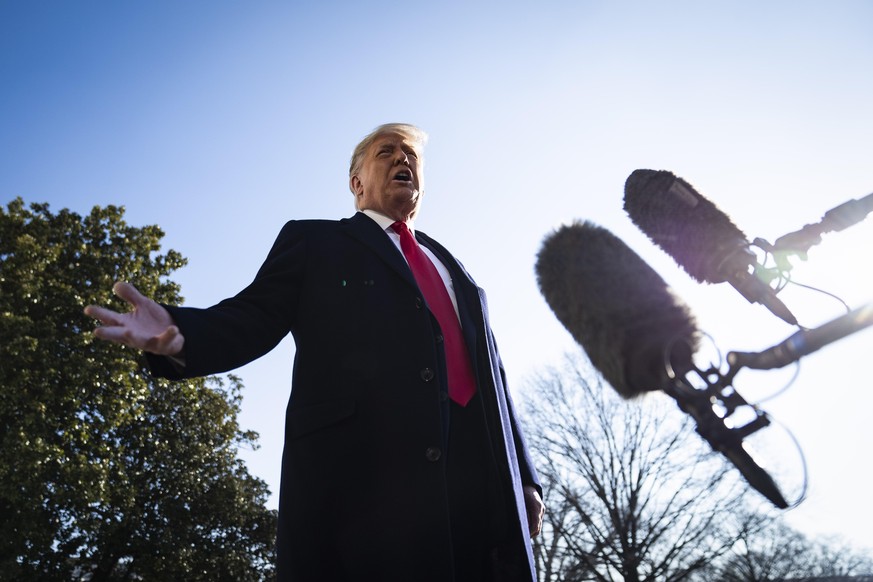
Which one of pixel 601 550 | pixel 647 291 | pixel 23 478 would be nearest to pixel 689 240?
pixel 647 291

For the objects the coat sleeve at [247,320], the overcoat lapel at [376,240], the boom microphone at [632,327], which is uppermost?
the overcoat lapel at [376,240]

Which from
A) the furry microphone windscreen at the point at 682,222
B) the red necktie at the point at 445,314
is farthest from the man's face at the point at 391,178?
the furry microphone windscreen at the point at 682,222

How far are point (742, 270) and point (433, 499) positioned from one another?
4.55ft

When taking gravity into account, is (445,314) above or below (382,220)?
below

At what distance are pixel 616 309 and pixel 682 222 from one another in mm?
679

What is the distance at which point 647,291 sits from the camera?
5.78 ft

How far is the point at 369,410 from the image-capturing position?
2564mm

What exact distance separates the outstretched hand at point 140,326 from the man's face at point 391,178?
1702 millimetres

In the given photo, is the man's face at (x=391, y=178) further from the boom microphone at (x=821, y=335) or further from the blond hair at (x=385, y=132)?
the boom microphone at (x=821, y=335)

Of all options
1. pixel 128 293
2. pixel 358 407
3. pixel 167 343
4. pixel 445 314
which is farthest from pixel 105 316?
pixel 445 314

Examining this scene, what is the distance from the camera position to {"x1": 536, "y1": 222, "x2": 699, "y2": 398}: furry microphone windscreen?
1.64 metres

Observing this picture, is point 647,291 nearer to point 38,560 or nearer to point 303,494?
point 303,494

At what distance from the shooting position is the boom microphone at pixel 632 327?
1.51 m

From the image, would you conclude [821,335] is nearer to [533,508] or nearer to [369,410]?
[369,410]
